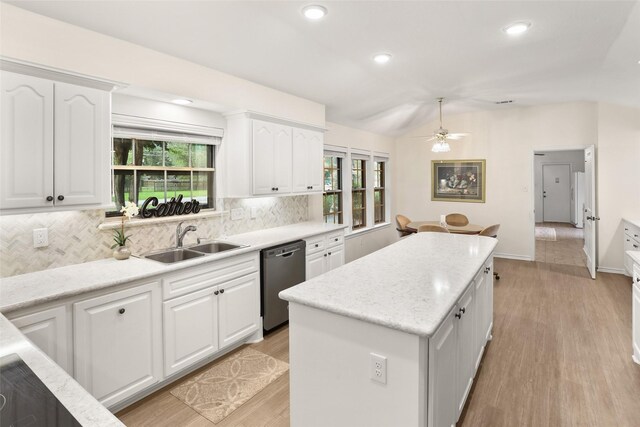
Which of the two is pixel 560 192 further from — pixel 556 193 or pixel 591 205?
pixel 591 205

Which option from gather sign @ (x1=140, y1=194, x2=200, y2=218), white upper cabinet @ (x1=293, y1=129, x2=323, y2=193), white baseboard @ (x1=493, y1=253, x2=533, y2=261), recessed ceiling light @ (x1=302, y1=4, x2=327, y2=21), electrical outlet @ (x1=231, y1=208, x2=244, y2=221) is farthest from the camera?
white baseboard @ (x1=493, y1=253, x2=533, y2=261)

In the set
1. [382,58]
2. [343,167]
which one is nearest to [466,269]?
[382,58]

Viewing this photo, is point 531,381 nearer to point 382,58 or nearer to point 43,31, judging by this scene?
point 382,58

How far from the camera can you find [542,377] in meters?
2.74

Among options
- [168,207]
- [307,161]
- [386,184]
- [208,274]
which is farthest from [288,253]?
[386,184]

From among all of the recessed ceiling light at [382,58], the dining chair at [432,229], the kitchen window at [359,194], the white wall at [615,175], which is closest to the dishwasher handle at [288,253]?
the recessed ceiling light at [382,58]

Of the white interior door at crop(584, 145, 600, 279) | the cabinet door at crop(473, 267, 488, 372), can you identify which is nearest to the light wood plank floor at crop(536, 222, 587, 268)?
the white interior door at crop(584, 145, 600, 279)

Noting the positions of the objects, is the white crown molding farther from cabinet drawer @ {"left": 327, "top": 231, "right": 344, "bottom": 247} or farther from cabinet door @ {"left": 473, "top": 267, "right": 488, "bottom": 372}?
cabinet door @ {"left": 473, "top": 267, "right": 488, "bottom": 372}

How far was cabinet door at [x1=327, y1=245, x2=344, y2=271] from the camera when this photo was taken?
4324 mm

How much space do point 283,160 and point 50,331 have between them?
2.62m

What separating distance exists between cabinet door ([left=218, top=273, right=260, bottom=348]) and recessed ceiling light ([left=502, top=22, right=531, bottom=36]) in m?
3.10

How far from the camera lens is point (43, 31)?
216cm

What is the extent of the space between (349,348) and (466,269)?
1.06m

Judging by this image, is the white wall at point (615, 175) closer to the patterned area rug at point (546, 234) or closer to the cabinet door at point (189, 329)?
the patterned area rug at point (546, 234)
